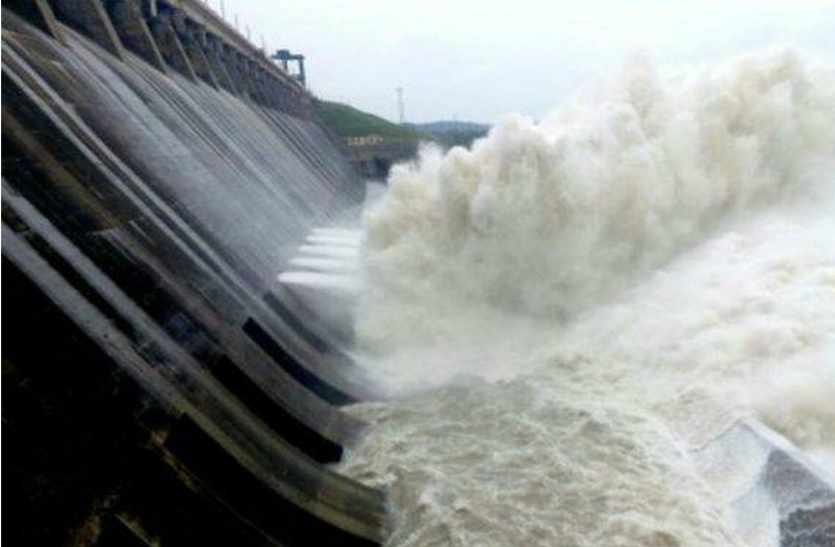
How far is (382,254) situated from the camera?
14.7 m

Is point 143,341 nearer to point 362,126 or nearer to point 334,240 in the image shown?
point 334,240

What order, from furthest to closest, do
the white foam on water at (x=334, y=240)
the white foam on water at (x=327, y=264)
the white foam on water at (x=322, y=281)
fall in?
the white foam on water at (x=334, y=240)
the white foam on water at (x=327, y=264)
the white foam on water at (x=322, y=281)

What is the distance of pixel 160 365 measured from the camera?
22.5 ft

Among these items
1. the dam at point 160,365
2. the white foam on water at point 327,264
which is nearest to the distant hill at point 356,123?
the white foam on water at point 327,264

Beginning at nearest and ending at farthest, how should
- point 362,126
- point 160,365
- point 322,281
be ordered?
point 160,365 → point 322,281 → point 362,126

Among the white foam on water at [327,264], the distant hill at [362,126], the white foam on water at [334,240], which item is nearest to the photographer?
the white foam on water at [327,264]

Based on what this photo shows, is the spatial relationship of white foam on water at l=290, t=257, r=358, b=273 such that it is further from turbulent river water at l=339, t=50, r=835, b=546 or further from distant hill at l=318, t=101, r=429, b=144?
distant hill at l=318, t=101, r=429, b=144

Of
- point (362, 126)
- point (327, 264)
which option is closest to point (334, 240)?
point (327, 264)

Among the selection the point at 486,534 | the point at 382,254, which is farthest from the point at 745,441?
the point at 382,254

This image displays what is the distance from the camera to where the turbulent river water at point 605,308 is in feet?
25.3

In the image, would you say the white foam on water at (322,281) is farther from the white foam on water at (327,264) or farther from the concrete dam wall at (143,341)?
the concrete dam wall at (143,341)

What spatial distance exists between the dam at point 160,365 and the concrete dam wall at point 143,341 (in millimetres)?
20

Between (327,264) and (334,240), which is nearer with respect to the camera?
(327,264)

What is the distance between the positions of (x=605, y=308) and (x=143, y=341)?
8787mm
